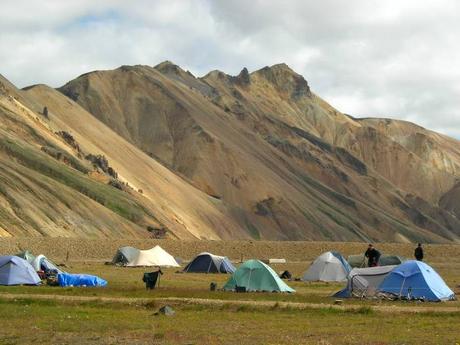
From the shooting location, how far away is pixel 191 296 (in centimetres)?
3275

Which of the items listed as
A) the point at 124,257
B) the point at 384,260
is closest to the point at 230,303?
the point at 384,260

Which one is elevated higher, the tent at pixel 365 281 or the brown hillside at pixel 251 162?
the brown hillside at pixel 251 162

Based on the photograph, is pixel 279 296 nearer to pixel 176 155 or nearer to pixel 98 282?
pixel 98 282

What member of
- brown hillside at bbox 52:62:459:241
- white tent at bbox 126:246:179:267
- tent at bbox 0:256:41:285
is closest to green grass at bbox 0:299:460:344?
tent at bbox 0:256:41:285

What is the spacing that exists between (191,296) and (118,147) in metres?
101

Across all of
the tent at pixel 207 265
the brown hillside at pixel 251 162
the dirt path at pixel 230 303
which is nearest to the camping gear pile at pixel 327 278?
the dirt path at pixel 230 303

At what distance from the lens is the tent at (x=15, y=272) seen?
36.5 m

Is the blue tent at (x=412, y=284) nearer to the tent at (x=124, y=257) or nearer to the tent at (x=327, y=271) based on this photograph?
the tent at (x=327, y=271)

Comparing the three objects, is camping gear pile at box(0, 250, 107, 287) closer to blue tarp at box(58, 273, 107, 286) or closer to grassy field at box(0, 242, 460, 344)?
blue tarp at box(58, 273, 107, 286)

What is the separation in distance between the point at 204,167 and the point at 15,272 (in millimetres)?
113758

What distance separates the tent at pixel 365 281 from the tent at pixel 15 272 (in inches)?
548

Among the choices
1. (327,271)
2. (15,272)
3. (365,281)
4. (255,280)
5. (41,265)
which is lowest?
(15,272)

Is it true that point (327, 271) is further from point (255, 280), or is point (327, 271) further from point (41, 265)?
point (41, 265)

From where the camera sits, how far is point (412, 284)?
105 ft
